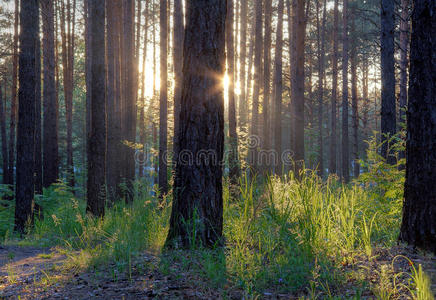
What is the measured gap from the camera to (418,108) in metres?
3.82

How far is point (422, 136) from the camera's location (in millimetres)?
3764

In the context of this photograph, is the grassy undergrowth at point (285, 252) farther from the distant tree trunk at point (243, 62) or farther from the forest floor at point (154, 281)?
the distant tree trunk at point (243, 62)

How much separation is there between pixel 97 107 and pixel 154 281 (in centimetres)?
549

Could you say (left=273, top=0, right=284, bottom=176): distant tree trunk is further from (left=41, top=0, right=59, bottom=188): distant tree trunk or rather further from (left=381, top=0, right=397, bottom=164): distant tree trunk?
(left=41, top=0, right=59, bottom=188): distant tree trunk

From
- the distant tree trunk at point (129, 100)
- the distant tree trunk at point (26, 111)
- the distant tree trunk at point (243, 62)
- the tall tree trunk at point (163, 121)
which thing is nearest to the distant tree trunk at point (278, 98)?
the distant tree trunk at point (243, 62)

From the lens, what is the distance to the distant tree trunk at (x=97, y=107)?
7672mm

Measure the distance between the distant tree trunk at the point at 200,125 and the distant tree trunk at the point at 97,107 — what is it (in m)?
4.11

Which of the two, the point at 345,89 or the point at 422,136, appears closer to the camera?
the point at 422,136

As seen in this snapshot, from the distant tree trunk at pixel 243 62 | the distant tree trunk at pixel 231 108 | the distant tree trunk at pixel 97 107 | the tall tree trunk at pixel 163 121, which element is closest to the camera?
the distant tree trunk at pixel 97 107

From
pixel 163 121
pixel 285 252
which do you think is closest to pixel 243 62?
pixel 163 121

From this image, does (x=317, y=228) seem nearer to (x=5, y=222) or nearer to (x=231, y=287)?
(x=231, y=287)

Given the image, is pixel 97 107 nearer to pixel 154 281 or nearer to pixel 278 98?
pixel 154 281

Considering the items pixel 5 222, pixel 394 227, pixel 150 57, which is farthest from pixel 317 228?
pixel 150 57

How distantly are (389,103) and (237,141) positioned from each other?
185 inches
